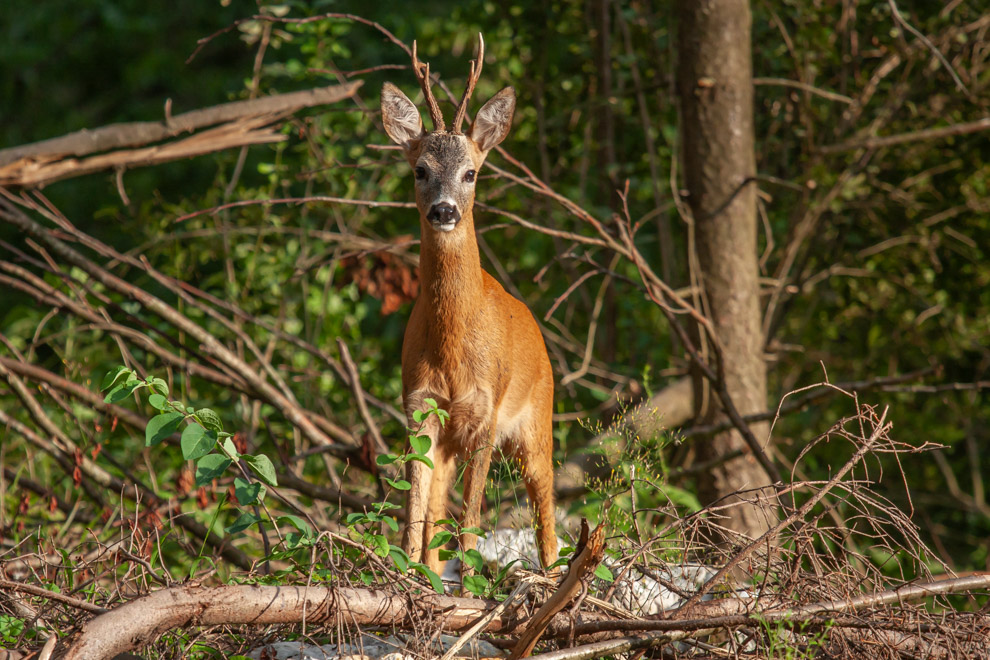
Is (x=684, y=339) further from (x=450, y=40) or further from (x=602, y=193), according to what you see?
(x=450, y=40)

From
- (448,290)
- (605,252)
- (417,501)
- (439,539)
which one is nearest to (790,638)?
(439,539)

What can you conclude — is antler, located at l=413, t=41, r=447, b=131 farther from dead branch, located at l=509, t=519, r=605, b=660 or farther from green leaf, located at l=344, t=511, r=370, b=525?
dead branch, located at l=509, t=519, r=605, b=660

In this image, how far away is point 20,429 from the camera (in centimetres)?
475

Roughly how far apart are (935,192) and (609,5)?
2.34 m

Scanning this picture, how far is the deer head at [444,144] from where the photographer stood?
11.2ft

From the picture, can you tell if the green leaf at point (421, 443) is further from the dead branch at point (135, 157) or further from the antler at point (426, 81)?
the dead branch at point (135, 157)

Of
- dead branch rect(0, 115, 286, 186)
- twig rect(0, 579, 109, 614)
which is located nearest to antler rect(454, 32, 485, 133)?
dead branch rect(0, 115, 286, 186)

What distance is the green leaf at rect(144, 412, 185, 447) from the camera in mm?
2482

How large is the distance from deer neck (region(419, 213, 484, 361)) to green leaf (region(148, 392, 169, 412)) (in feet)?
3.83

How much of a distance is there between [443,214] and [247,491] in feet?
4.09

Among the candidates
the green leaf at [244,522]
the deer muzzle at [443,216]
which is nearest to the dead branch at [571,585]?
the green leaf at [244,522]

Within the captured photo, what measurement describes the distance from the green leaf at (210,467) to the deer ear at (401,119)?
1735 millimetres

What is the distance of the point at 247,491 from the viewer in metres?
2.57

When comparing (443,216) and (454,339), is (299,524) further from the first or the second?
(443,216)
